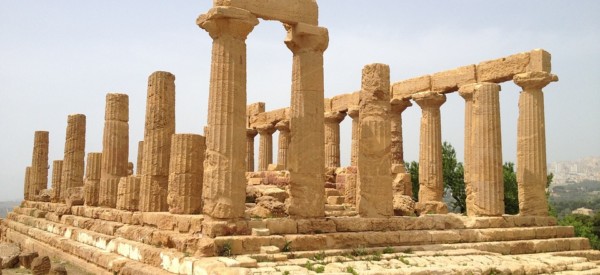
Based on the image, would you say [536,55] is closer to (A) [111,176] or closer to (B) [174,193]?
(B) [174,193]

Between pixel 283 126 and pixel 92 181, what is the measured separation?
38.1 feet

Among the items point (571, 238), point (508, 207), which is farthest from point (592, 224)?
point (571, 238)

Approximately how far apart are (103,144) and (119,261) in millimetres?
8185

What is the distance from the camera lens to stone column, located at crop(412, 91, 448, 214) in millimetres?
24578

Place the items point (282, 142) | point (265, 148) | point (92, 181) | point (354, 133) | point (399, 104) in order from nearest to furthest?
1. point (92, 181)
2. point (399, 104)
3. point (354, 133)
4. point (282, 142)
5. point (265, 148)

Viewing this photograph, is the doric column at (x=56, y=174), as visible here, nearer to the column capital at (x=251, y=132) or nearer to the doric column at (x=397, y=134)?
the column capital at (x=251, y=132)

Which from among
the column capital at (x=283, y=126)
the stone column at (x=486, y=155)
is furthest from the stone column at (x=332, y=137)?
the stone column at (x=486, y=155)

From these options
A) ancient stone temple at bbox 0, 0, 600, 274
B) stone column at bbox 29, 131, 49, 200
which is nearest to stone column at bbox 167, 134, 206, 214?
ancient stone temple at bbox 0, 0, 600, 274

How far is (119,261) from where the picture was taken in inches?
617

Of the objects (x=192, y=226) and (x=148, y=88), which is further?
(x=148, y=88)

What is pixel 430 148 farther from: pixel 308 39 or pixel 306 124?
pixel 308 39

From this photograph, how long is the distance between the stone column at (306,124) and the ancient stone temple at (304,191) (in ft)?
0.10

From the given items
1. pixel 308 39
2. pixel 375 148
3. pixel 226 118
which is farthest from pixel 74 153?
pixel 375 148

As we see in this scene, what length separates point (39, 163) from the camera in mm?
33844
